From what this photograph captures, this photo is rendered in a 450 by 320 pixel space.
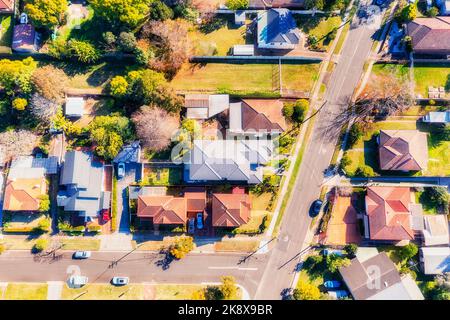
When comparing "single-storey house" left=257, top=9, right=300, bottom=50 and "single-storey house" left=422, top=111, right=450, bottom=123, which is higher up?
"single-storey house" left=257, top=9, right=300, bottom=50

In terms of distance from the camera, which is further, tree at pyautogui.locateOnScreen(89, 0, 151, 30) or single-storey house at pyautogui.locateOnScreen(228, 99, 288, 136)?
single-storey house at pyautogui.locateOnScreen(228, 99, 288, 136)

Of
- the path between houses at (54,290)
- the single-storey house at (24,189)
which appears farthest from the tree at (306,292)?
the single-storey house at (24,189)

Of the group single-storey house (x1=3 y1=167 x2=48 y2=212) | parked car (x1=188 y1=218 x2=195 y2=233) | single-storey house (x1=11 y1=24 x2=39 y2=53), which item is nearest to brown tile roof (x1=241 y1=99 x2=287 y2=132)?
parked car (x1=188 y1=218 x2=195 y2=233)

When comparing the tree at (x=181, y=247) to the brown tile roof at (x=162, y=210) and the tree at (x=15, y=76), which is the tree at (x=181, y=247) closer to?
the brown tile roof at (x=162, y=210)

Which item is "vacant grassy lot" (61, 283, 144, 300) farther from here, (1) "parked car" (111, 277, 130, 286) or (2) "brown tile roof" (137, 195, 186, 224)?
(2) "brown tile roof" (137, 195, 186, 224)
